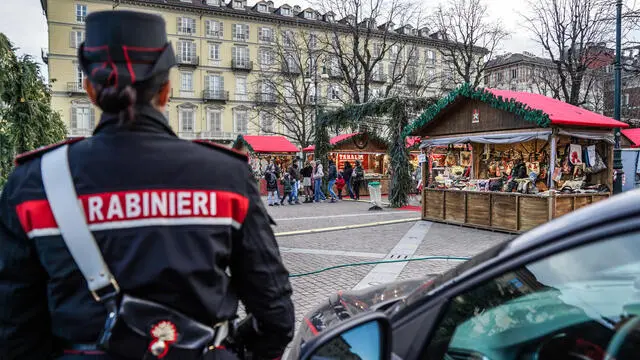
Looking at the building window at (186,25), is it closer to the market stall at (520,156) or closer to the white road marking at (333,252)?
the market stall at (520,156)

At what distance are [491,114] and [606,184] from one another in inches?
142

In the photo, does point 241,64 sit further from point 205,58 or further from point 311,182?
point 311,182

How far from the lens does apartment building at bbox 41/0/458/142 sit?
4575 centimetres

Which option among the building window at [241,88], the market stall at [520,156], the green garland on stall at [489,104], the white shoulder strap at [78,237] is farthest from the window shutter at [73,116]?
the white shoulder strap at [78,237]

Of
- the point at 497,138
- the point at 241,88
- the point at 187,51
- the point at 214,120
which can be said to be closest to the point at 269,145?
the point at 497,138

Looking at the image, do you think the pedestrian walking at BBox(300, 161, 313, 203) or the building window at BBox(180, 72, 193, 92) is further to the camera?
the building window at BBox(180, 72, 193, 92)

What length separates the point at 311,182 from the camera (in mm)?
19891

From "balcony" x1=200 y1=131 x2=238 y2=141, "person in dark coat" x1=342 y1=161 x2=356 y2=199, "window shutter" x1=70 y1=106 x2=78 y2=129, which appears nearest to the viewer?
"person in dark coat" x1=342 y1=161 x2=356 y2=199

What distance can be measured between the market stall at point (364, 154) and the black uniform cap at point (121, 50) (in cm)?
2211

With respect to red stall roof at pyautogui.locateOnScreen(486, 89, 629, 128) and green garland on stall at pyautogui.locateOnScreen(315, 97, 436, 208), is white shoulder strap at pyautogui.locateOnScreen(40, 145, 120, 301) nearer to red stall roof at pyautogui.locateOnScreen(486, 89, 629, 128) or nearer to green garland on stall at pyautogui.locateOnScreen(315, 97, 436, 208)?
red stall roof at pyautogui.locateOnScreen(486, 89, 629, 128)

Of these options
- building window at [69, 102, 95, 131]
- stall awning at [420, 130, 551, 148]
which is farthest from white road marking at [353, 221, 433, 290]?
building window at [69, 102, 95, 131]

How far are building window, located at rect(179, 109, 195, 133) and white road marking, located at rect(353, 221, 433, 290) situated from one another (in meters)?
42.1

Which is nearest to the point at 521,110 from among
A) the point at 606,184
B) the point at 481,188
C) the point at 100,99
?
the point at 481,188

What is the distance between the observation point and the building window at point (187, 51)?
49.7 meters
